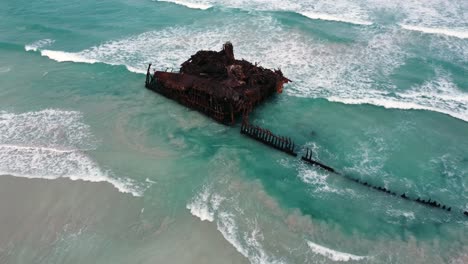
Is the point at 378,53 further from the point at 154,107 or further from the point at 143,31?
the point at 143,31

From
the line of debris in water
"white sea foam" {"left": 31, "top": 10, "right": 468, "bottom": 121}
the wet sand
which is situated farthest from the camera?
"white sea foam" {"left": 31, "top": 10, "right": 468, "bottom": 121}

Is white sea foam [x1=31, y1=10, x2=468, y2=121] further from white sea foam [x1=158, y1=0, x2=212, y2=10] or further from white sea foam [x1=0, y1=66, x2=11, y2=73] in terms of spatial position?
white sea foam [x1=158, y1=0, x2=212, y2=10]

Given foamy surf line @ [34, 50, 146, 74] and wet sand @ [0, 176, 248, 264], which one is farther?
foamy surf line @ [34, 50, 146, 74]

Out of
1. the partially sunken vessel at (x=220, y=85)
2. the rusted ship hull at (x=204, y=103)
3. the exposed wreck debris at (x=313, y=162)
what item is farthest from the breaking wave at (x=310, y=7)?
the exposed wreck debris at (x=313, y=162)

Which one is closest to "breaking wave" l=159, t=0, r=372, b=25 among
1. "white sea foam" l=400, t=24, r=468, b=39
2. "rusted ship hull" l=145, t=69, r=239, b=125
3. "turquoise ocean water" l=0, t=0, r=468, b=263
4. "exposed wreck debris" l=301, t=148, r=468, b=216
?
"turquoise ocean water" l=0, t=0, r=468, b=263

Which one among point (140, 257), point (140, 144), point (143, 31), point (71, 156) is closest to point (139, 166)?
point (140, 144)

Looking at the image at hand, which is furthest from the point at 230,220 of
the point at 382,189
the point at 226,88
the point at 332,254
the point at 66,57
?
the point at 66,57

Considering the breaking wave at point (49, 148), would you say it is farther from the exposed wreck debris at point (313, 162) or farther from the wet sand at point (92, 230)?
the exposed wreck debris at point (313, 162)
